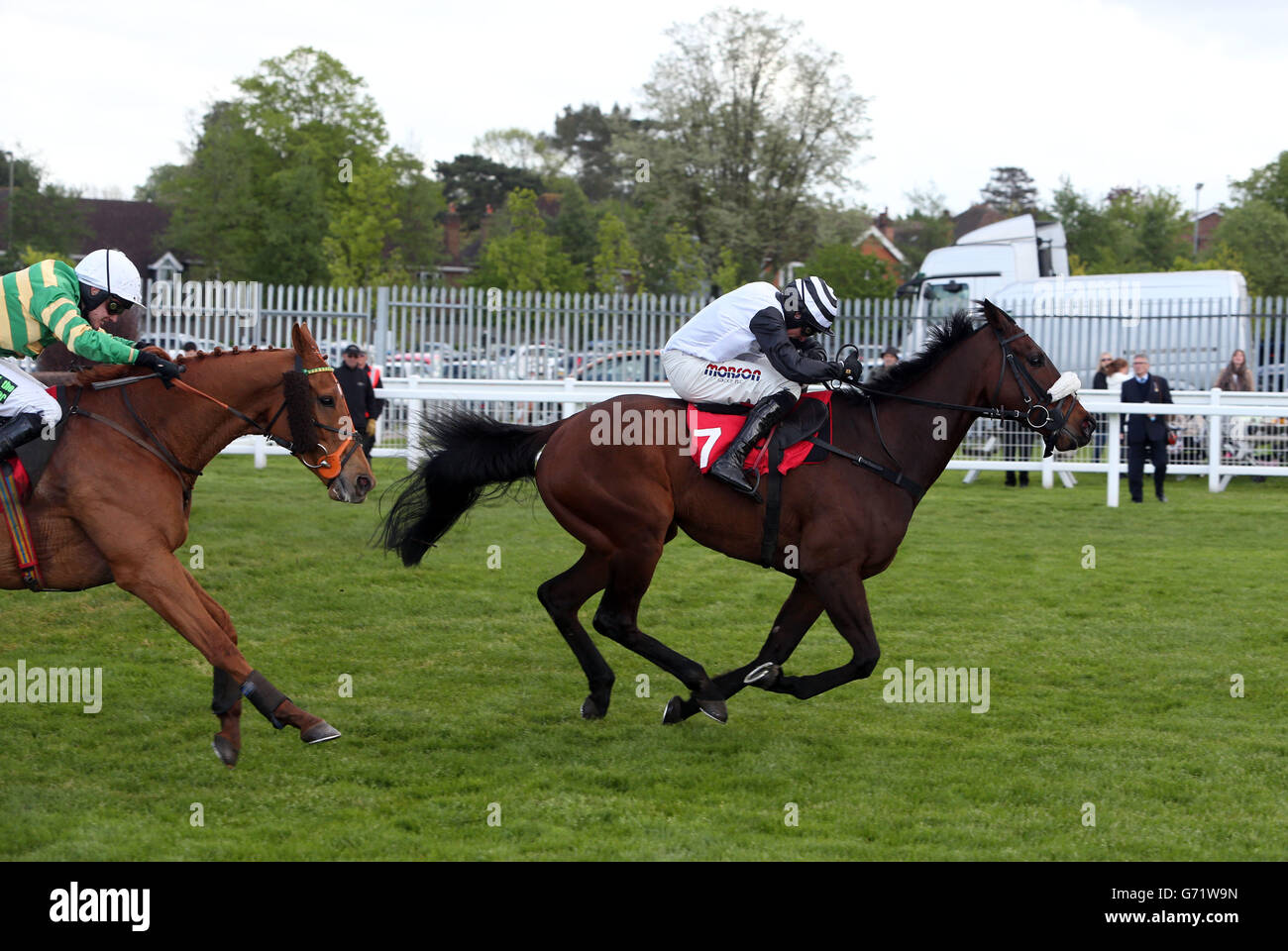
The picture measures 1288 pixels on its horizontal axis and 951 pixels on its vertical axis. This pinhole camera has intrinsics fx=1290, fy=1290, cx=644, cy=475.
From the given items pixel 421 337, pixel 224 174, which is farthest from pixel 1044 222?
pixel 224 174

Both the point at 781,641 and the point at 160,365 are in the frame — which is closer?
the point at 160,365

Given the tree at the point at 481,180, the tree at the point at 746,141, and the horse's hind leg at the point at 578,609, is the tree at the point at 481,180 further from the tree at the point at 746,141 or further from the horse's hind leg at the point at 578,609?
the horse's hind leg at the point at 578,609

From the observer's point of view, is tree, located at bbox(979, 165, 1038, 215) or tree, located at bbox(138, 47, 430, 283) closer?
tree, located at bbox(138, 47, 430, 283)

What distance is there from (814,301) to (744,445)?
0.81m

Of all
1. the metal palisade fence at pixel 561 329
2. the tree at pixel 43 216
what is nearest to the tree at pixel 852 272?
the metal palisade fence at pixel 561 329

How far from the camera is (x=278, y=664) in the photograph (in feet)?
23.6

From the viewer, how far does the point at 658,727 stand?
6.23m

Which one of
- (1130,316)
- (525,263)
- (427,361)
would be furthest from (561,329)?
(525,263)

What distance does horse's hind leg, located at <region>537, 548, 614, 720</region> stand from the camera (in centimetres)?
635

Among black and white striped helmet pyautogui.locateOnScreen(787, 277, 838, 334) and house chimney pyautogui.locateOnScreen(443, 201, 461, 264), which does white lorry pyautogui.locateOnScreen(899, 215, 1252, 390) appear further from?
house chimney pyautogui.locateOnScreen(443, 201, 461, 264)

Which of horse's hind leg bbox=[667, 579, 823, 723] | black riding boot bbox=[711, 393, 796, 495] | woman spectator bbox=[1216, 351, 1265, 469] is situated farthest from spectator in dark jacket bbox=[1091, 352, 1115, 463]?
black riding boot bbox=[711, 393, 796, 495]

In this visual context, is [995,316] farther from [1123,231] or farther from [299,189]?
[1123,231]

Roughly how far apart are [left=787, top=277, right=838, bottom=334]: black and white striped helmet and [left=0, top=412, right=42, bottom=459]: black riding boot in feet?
11.2
